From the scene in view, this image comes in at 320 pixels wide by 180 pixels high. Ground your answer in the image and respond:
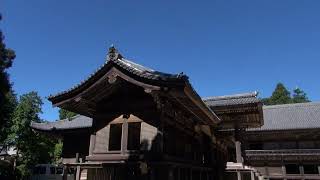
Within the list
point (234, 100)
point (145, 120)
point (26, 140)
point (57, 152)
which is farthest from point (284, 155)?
point (57, 152)

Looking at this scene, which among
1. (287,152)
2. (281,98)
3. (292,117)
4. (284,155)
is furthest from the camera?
(281,98)

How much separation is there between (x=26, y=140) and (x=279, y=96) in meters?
62.0

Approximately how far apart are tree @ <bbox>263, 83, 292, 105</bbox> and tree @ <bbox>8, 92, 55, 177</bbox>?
57595mm

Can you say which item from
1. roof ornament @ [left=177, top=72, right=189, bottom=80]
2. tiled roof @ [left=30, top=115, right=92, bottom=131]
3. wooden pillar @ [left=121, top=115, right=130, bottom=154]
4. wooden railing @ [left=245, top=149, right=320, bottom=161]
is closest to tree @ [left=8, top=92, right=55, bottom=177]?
tiled roof @ [left=30, top=115, right=92, bottom=131]

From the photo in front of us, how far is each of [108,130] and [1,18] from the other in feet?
55.4

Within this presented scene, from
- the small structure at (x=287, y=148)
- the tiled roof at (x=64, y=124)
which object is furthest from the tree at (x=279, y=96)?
the tiled roof at (x=64, y=124)

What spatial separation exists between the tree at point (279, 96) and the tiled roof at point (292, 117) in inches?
1511

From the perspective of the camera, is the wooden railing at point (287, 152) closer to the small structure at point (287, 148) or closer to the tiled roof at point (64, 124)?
the small structure at point (287, 148)

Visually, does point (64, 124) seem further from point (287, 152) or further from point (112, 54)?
point (287, 152)

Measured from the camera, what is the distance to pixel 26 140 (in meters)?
37.9

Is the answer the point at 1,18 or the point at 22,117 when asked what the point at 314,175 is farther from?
the point at 22,117

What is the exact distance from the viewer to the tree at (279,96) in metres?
76.8

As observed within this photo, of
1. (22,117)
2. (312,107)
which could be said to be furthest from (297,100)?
(22,117)

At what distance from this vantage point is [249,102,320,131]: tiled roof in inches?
1312
